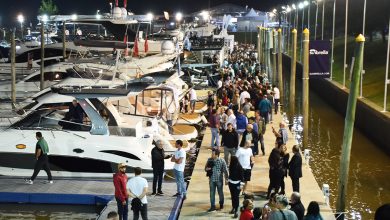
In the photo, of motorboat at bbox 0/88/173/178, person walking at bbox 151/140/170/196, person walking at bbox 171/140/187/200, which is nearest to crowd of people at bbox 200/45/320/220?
person walking at bbox 171/140/187/200

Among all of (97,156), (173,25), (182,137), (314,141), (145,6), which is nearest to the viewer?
(97,156)

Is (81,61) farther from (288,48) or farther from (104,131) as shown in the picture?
(288,48)

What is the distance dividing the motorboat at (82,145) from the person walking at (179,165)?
1972mm

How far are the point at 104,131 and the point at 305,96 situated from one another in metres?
9.42

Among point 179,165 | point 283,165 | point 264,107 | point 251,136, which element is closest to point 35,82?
point 264,107

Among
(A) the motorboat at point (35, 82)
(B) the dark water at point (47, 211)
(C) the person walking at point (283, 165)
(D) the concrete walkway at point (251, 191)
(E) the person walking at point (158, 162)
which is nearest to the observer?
(D) the concrete walkway at point (251, 191)

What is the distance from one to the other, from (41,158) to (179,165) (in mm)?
3657

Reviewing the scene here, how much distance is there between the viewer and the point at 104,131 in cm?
1658

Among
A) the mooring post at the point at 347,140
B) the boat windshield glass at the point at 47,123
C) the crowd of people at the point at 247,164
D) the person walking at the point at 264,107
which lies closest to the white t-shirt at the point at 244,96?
the crowd of people at the point at 247,164

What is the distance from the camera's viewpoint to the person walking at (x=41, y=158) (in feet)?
50.7

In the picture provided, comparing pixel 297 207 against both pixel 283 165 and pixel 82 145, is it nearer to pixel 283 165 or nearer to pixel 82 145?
pixel 283 165

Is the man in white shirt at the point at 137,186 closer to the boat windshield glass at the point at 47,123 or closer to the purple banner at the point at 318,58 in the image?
the boat windshield glass at the point at 47,123

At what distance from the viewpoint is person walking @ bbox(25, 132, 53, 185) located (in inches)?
609

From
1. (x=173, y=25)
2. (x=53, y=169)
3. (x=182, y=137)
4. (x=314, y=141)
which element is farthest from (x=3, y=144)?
(x=173, y=25)
